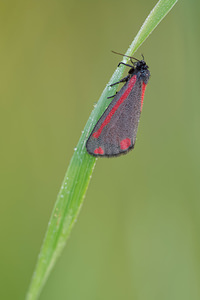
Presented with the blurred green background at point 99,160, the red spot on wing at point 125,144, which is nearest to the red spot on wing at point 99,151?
the red spot on wing at point 125,144

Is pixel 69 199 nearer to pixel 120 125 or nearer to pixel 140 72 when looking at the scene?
pixel 120 125

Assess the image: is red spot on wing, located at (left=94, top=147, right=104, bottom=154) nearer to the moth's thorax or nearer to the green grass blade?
the green grass blade

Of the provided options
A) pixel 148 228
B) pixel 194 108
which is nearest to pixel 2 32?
pixel 194 108

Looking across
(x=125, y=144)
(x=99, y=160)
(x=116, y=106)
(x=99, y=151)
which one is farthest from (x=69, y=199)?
(x=99, y=160)

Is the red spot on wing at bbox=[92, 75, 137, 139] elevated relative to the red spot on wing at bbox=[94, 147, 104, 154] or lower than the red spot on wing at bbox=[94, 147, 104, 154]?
elevated

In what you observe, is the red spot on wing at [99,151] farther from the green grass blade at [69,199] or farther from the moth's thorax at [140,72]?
the moth's thorax at [140,72]

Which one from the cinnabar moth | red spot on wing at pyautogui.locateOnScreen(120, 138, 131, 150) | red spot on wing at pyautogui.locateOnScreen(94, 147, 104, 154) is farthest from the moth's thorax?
red spot on wing at pyautogui.locateOnScreen(94, 147, 104, 154)
